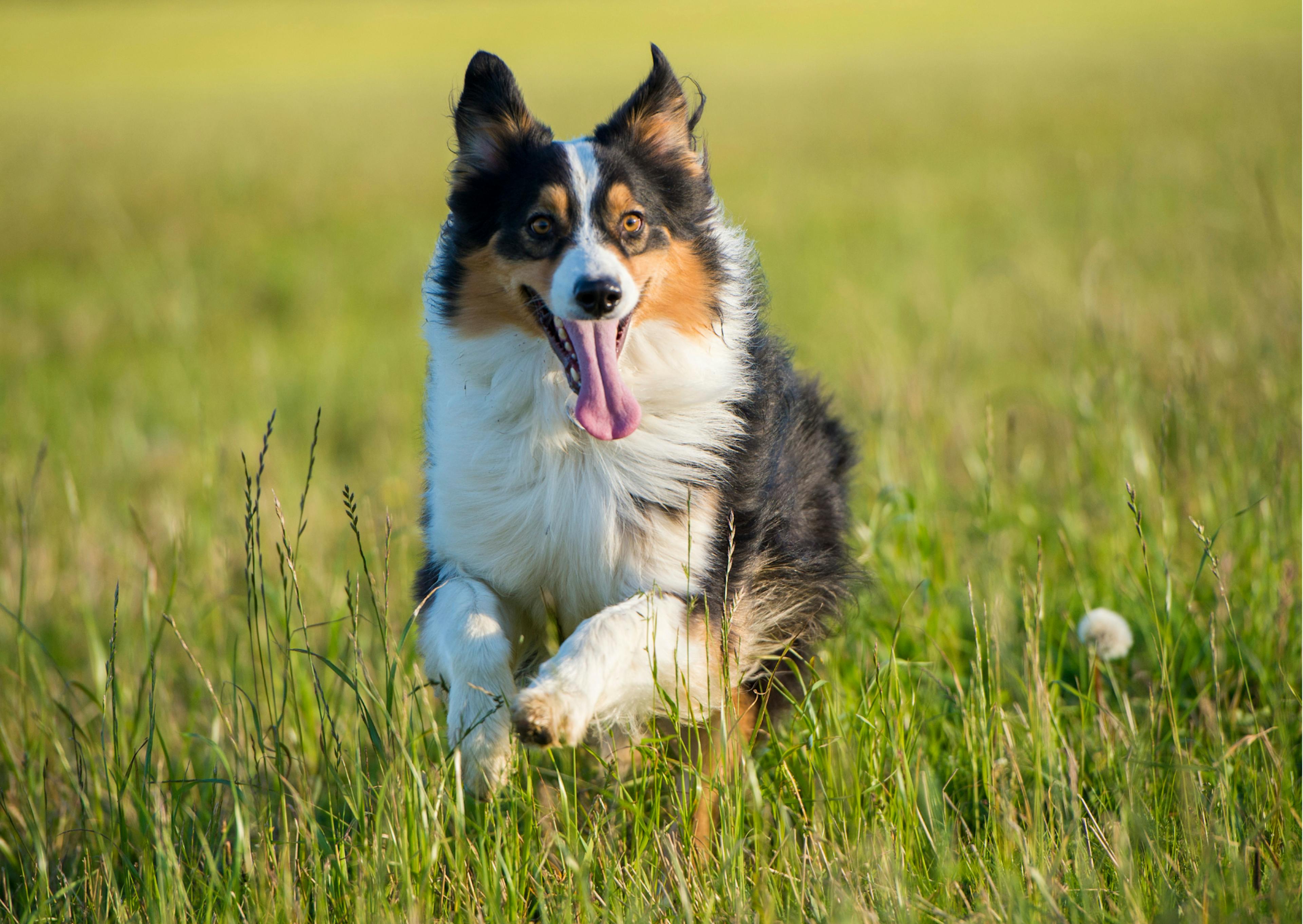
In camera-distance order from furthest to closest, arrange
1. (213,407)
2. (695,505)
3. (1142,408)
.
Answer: (213,407), (1142,408), (695,505)

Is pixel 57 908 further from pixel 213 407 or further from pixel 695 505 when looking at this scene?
pixel 213 407

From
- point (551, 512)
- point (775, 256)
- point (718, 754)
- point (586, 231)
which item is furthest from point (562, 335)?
point (775, 256)

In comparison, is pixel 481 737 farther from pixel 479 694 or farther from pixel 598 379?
pixel 598 379

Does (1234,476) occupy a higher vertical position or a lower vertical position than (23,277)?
lower

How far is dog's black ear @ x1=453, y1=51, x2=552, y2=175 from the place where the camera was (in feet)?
9.98

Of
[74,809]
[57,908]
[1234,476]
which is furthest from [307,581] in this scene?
[1234,476]

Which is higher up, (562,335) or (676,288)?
(676,288)

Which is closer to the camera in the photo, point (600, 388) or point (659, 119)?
point (600, 388)

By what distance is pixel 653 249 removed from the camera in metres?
2.95

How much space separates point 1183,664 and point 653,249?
2319 millimetres

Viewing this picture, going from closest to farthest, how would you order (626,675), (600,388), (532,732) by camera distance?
(532,732)
(626,675)
(600,388)

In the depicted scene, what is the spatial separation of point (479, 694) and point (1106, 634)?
215 cm

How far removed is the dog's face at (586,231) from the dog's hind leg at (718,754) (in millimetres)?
867

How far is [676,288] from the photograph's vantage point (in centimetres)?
298
